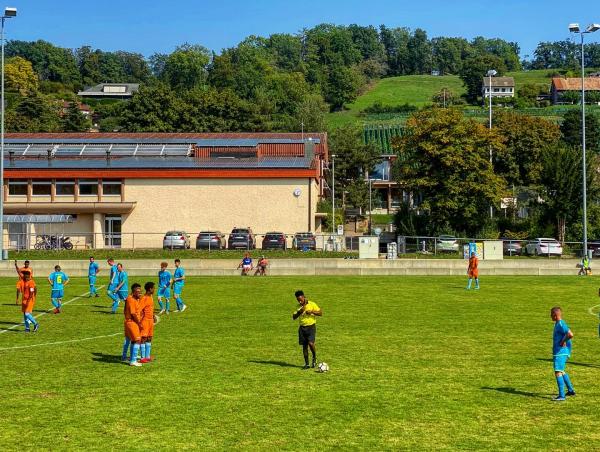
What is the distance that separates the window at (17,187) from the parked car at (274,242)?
74.3 feet

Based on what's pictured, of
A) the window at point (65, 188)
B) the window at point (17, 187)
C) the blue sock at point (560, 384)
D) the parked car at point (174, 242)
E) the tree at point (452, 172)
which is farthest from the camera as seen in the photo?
the window at point (17, 187)

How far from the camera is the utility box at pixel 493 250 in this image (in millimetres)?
55250

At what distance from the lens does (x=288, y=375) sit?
704 inches

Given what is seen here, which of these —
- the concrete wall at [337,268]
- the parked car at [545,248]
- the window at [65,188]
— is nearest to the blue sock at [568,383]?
the concrete wall at [337,268]

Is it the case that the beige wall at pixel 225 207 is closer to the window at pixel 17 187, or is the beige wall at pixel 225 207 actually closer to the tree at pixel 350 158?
the window at pixel 17 187

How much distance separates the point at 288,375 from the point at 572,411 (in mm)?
5927

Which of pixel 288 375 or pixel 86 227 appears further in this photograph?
pixel 86 227

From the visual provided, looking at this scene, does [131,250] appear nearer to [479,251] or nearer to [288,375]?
[479,251]

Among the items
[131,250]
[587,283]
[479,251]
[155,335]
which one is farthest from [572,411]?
[131,250]

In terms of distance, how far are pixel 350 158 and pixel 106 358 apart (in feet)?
291

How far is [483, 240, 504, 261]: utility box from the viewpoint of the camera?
Result: 55.2 metres

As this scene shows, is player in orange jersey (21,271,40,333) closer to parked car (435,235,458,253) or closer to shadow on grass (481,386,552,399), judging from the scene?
shadow on grass (481,386,552,399)

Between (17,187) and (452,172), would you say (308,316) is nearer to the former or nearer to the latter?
(452,172)

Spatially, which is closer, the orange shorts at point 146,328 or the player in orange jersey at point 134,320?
the player in orange jersey at point 134,320
